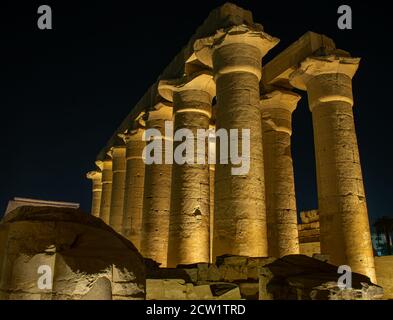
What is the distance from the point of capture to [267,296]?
611 centimetres

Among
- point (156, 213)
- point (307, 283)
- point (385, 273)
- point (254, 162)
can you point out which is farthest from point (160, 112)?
point (307, 283)

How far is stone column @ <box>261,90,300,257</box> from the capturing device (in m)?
14.1

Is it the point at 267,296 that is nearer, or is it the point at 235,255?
the point at 267,296

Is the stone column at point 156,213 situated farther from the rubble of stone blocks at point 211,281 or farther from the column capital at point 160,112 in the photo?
the rubble of stone blocks at point 211,281

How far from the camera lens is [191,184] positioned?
1320 cm

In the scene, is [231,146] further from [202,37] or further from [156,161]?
[156,161]

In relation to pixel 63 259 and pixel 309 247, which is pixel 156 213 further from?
pixel 63 259

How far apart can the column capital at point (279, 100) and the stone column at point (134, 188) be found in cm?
655

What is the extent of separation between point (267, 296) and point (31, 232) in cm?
380

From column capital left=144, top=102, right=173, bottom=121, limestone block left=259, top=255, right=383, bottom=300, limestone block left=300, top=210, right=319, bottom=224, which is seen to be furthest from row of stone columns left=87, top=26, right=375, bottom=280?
limestone block left=300, top=210, right=319, bottom=224

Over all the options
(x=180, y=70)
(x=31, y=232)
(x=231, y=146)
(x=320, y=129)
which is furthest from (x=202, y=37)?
(x=31, y=232)

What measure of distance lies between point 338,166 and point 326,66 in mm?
3409

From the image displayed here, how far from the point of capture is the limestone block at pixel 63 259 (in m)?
3.68
